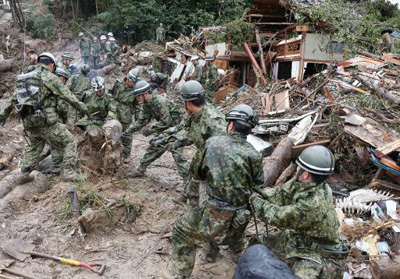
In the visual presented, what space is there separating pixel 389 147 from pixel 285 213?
10.3 feet

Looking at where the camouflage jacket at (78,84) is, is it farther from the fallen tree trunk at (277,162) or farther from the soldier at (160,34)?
the soldier at (160,34)

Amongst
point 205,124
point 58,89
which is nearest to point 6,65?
point 58,89

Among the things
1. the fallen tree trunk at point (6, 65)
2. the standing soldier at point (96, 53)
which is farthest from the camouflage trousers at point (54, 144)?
the standing soldier at point (96, 53)

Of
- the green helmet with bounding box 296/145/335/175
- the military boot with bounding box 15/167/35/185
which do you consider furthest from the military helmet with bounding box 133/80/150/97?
the green helmet with bounding box 296/145/335/175

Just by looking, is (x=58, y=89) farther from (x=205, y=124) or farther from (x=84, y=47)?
(x=84, y=47)

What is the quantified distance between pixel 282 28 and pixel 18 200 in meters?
11.2

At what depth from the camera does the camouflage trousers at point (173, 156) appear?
5.77m

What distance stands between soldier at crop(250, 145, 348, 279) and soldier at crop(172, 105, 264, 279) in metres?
0.23

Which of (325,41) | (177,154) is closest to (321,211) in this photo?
(177,154)

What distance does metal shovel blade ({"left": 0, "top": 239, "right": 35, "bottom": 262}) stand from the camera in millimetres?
4154

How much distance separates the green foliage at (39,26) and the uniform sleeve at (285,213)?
19.0m

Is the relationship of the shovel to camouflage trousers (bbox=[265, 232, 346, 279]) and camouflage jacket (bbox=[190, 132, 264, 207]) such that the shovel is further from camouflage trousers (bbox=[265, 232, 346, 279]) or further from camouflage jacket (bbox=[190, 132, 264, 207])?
camouflage trousers (bbox=[265, 232, 346, 279])

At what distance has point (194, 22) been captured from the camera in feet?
64.0

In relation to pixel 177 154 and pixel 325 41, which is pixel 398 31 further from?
pixel 177 154
